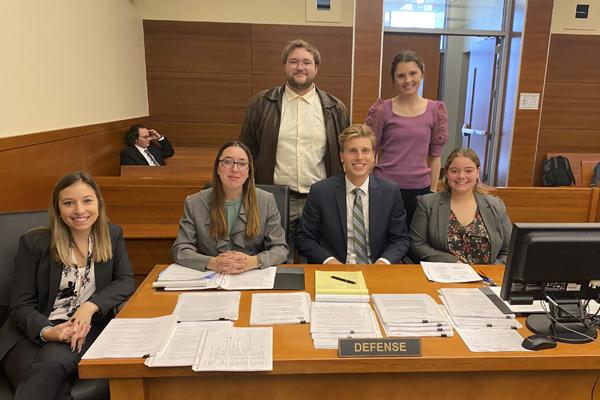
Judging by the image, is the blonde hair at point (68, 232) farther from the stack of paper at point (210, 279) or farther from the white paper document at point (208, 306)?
the white paper document at point (208, 306)

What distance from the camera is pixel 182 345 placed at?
127 cm

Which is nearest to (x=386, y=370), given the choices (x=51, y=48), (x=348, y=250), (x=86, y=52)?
(x=348, y=250)

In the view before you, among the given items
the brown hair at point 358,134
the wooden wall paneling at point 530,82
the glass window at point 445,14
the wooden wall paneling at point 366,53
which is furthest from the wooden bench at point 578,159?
the brown hair at point 358,134

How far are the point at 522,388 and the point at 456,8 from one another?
536 cm

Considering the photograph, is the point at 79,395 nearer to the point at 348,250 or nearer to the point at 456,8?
the point at 348,250

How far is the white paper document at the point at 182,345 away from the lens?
1.19m

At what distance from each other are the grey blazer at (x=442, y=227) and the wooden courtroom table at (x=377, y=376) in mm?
833

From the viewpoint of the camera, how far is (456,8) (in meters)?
5.57

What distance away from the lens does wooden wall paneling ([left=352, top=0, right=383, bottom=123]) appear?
4.89 m

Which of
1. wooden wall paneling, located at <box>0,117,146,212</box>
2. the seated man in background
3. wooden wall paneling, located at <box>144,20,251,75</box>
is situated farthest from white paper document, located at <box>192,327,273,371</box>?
wooden wall paneling, located at <box>144,20,251,75</box>

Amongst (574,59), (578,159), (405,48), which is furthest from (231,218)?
(574,59)

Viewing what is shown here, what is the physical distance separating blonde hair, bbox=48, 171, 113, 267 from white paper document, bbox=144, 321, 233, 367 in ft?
2.12

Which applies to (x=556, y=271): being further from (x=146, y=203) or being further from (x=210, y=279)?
(x=146, y=203)

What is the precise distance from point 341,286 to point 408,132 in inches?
45.5
